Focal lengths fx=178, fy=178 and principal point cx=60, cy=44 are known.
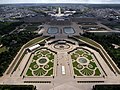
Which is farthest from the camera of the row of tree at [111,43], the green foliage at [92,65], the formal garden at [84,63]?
the row of tree at [111,43]

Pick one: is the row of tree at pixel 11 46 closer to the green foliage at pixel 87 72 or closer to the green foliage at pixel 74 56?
the green foliage at pixel 74 56

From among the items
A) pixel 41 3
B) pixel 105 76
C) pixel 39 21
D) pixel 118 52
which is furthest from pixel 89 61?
pixel 41 3

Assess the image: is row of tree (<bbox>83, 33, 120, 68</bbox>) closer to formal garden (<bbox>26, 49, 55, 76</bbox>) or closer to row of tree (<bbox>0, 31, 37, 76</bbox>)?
formal garden (<bbox>26, 49, 55, 76</bbox>)

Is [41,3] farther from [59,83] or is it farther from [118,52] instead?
[59,83]

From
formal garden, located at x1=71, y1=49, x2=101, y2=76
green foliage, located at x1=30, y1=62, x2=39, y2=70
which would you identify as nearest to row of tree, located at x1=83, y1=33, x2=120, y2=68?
formal garden, located at x1=71, y1=49, x2=101, y2=76

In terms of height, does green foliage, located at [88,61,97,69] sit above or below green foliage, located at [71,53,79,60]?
below

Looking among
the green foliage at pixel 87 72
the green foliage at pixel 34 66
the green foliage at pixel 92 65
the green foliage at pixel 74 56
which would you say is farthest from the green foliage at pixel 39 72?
the green foliage at pixel 92 65

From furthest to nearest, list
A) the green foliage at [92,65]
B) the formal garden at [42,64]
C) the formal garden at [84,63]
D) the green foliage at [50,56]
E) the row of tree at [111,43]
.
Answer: the green foliage at [50,56]
the row of tree at [111,43]
the green foliage at [92,65]
the formal garden at [42,64]
the formal garden at [84,63]
